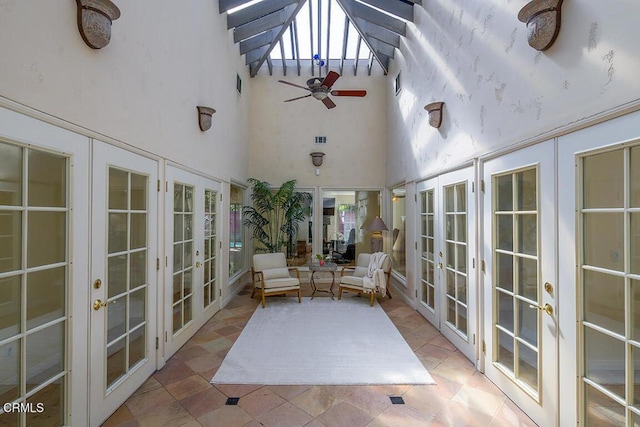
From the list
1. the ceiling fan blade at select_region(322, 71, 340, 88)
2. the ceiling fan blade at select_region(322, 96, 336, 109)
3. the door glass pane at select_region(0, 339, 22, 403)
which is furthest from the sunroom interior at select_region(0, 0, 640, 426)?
the ceiling fan blade at select_region(322, 96, 336, 109)

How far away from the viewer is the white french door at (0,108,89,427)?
1.53 m

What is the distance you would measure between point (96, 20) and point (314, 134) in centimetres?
501

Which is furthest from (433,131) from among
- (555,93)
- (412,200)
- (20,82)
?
(20,82)

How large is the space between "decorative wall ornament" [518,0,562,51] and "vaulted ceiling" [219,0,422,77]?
287 centimetres

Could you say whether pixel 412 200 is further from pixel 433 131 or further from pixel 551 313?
pixel 551 313

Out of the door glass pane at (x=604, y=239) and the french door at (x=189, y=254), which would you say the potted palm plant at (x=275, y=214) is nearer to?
the french door at (x=189, y=254)

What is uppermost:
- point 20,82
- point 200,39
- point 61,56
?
point 200,39

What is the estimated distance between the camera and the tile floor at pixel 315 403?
218 cm

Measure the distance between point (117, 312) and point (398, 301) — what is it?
164 inches

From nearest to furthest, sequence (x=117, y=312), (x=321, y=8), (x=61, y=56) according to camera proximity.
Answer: (x=61, y=56)
(x=117, y=312)
(x=321, y=8)

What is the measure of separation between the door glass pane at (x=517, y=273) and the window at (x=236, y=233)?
4.38 meters

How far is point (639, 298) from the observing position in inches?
59.4

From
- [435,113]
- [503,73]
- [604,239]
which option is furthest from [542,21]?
[435,113]

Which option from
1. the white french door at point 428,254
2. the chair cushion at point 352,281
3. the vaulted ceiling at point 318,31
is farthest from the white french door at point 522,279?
the vaulted ceiling at point 318,31
